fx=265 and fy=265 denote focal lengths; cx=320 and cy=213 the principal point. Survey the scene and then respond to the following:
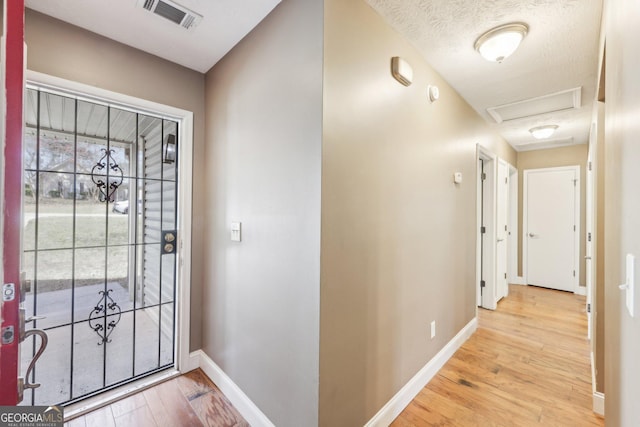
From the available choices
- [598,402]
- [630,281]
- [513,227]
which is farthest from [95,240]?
[513,227]

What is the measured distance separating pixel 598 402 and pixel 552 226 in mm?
3858

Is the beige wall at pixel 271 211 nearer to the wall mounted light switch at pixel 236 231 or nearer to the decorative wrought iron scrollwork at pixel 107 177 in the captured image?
the wall mounted light switch at pixel 236 231

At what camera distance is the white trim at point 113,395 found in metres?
1.73

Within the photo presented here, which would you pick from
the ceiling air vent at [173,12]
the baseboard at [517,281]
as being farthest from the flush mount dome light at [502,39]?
the baseboard at [517,281]

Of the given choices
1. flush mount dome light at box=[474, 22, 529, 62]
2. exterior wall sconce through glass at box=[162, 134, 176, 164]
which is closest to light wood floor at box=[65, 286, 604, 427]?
exterior wall sconce through glass at box=[162, 134, 176, 164]

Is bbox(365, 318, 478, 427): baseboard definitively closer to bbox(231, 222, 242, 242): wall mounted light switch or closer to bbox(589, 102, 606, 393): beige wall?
bbox(589, 102, 606, 393): beige wall

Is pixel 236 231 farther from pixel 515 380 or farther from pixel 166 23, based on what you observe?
pixel 515 380

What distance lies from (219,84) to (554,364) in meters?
3.81

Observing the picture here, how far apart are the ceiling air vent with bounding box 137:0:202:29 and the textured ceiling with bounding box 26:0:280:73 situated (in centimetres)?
3

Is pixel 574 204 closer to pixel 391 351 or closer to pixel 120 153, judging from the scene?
pixel 391 351

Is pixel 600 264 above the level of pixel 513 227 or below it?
below

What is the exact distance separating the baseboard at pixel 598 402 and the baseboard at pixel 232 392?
2212 millimetres

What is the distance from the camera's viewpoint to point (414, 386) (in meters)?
1.97

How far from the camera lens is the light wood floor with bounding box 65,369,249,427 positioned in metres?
1.68
